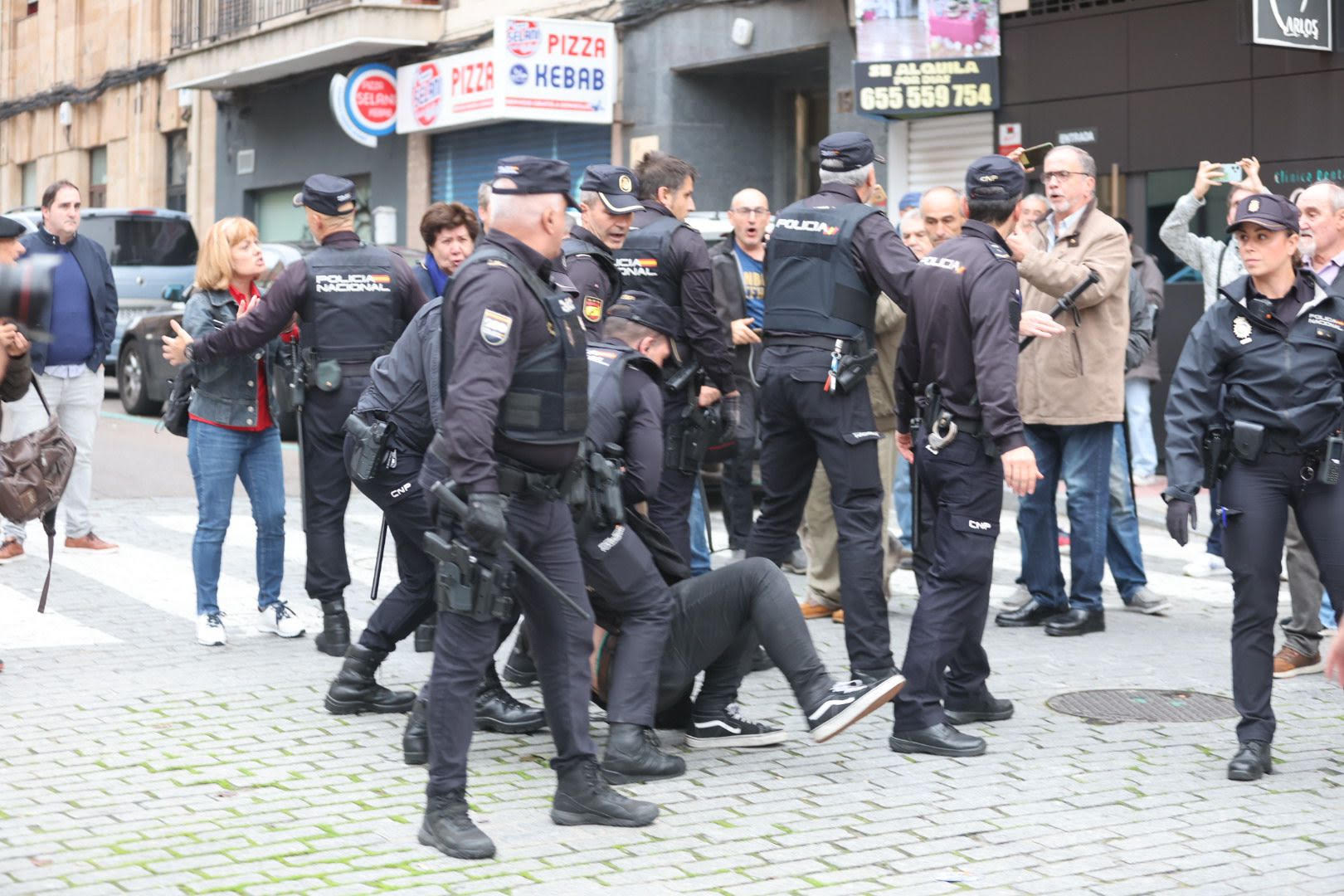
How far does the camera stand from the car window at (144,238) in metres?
21.4

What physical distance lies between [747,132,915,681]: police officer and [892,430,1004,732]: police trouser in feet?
1.06

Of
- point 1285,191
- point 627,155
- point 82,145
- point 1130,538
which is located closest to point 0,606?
point 1130,538

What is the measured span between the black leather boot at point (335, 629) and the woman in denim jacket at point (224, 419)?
1.68ft

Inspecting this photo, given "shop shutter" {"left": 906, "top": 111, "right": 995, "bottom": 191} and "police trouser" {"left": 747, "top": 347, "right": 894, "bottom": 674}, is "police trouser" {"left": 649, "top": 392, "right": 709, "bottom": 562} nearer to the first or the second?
"police trouser" {"left": 747, "top": 347, "right": 894, "bottom": 674}

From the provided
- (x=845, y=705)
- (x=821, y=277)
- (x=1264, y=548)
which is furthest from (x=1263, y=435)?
(x=821, y=277)

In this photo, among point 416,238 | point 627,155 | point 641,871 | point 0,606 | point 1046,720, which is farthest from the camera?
point 416,238

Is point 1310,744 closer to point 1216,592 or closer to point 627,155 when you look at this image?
point 1216,592

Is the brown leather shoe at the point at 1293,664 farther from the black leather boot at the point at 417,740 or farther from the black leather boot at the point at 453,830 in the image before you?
the black leather boot at the point at 453,830

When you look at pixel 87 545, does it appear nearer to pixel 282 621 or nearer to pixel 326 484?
pixel 282 621

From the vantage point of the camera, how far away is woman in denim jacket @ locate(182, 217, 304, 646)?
787 cm

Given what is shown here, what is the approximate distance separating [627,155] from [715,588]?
15.0 metres

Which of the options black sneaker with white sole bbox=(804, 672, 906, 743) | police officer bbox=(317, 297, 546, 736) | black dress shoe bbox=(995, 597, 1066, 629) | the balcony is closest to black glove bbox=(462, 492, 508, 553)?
black sneaker with white sole bbox=(804, 672, 906, 743)

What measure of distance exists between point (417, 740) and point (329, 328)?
2095 mm

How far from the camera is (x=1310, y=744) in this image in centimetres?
643
